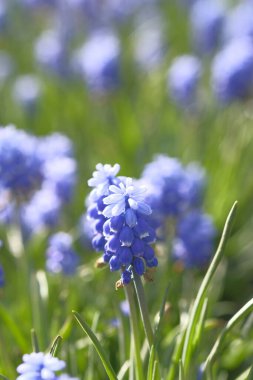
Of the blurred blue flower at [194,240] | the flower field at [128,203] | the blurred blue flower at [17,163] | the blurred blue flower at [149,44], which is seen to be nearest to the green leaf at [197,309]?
the flower field at [128,203]

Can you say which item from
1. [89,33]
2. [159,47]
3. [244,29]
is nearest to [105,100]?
[244,29]

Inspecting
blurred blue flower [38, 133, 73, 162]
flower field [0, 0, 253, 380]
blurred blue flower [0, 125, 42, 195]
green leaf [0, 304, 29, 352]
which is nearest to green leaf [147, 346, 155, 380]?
flower field [0, 0, 253, 380]

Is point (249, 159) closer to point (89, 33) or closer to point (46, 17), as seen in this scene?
point (89, 33)

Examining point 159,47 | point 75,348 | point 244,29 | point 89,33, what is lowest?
point 75,348

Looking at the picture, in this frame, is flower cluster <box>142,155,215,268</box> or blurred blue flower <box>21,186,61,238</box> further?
blurred blue flower <box>21,186,61,238</box>

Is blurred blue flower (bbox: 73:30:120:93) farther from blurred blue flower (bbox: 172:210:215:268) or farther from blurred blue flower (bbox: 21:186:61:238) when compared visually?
blurred blue flower (bbox: 172:210:215:268)

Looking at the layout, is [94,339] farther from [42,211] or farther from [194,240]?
[42,211]
